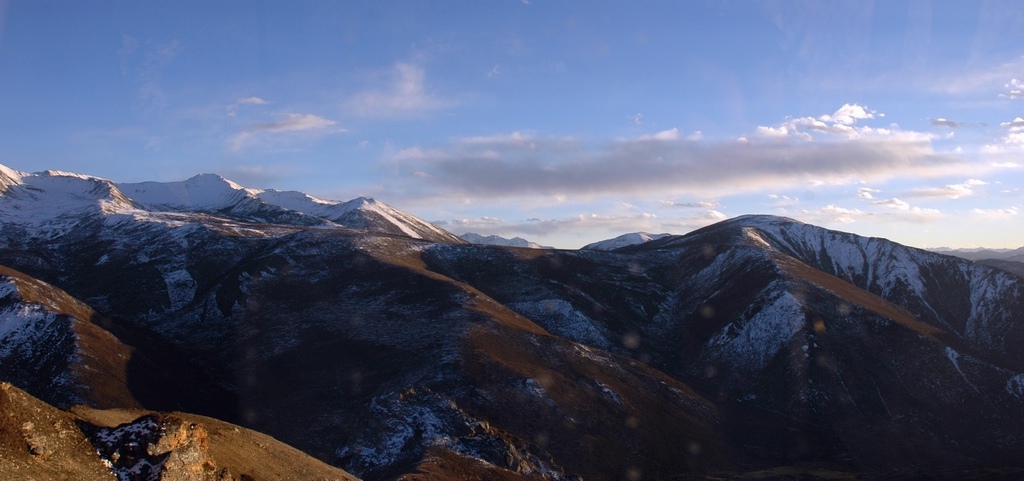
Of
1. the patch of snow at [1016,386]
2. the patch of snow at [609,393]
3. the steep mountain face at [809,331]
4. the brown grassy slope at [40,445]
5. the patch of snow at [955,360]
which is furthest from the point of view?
the patch of snow at [955,360]

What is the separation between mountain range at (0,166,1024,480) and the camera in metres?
57.6

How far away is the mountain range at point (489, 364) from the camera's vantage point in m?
57.6

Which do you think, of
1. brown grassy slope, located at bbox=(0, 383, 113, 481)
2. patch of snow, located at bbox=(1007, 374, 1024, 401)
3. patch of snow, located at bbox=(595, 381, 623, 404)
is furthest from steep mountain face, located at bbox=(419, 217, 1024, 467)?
brown grassy slope, located at bbox=(0, 383, 113, 481)

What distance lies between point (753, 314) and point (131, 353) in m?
83.6

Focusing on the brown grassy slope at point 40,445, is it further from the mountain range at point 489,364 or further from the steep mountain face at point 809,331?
the steep mountain face at point 809,331

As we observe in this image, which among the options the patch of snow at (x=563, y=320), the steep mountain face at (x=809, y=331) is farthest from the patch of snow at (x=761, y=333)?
the patch of snow at (x=563, y=320)

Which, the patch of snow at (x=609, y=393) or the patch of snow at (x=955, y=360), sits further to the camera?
Result: the patch of snow at (x=955, y=360)

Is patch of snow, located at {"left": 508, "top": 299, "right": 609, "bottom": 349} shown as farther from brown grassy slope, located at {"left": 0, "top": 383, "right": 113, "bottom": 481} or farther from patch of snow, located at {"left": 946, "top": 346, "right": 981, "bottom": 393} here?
brown grassy slope, located at {"left": 0, "top": 383, "right": 113, "bottom": 481}

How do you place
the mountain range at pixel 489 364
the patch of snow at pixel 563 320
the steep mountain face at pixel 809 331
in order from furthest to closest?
1. the patch of snow at pixel 563 320
2. the steep mountain face at pixel 809 331
3. the mountain range at pixel 489 364

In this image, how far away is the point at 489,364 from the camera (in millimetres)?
73938

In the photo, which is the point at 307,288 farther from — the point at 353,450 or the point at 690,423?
the point at 690,423

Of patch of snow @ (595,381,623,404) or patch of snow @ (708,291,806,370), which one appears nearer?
patch of snow @ (595,381,623,404)

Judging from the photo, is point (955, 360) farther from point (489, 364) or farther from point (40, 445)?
point (40, 445)

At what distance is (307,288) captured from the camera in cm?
10531
